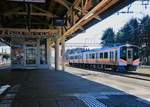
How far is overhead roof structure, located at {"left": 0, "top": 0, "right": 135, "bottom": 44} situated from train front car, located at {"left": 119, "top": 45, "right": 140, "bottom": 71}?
19.2 feet

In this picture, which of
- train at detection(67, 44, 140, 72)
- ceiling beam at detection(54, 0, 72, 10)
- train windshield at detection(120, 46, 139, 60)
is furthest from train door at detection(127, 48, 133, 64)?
ceiling beam at detection(54, 0, 72, 10)

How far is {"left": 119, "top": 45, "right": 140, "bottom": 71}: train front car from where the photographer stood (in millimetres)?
44594

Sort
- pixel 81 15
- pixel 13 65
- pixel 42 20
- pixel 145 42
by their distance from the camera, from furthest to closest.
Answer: pixel 145 42 → pixel 13 65 → pixel 42 20 → pixel 81 15

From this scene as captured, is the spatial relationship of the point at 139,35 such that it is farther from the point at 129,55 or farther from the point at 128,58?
the point at 128,58

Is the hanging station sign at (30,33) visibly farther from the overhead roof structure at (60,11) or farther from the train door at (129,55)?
the train door at (129,55)

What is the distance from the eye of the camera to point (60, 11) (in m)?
36.0

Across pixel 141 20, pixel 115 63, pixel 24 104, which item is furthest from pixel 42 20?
pixel 141 20

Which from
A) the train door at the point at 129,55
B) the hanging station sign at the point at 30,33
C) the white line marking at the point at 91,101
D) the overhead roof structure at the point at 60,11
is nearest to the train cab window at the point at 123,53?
the train door at the point at 129,55

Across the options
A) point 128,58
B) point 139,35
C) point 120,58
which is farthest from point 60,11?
point 139,35

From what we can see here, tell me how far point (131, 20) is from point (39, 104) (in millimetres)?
90815

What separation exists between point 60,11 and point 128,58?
39.2ft

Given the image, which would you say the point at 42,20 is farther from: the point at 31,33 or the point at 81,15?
the point at 81,15

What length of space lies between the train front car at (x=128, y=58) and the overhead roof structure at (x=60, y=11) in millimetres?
5854

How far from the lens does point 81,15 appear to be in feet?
95.8
